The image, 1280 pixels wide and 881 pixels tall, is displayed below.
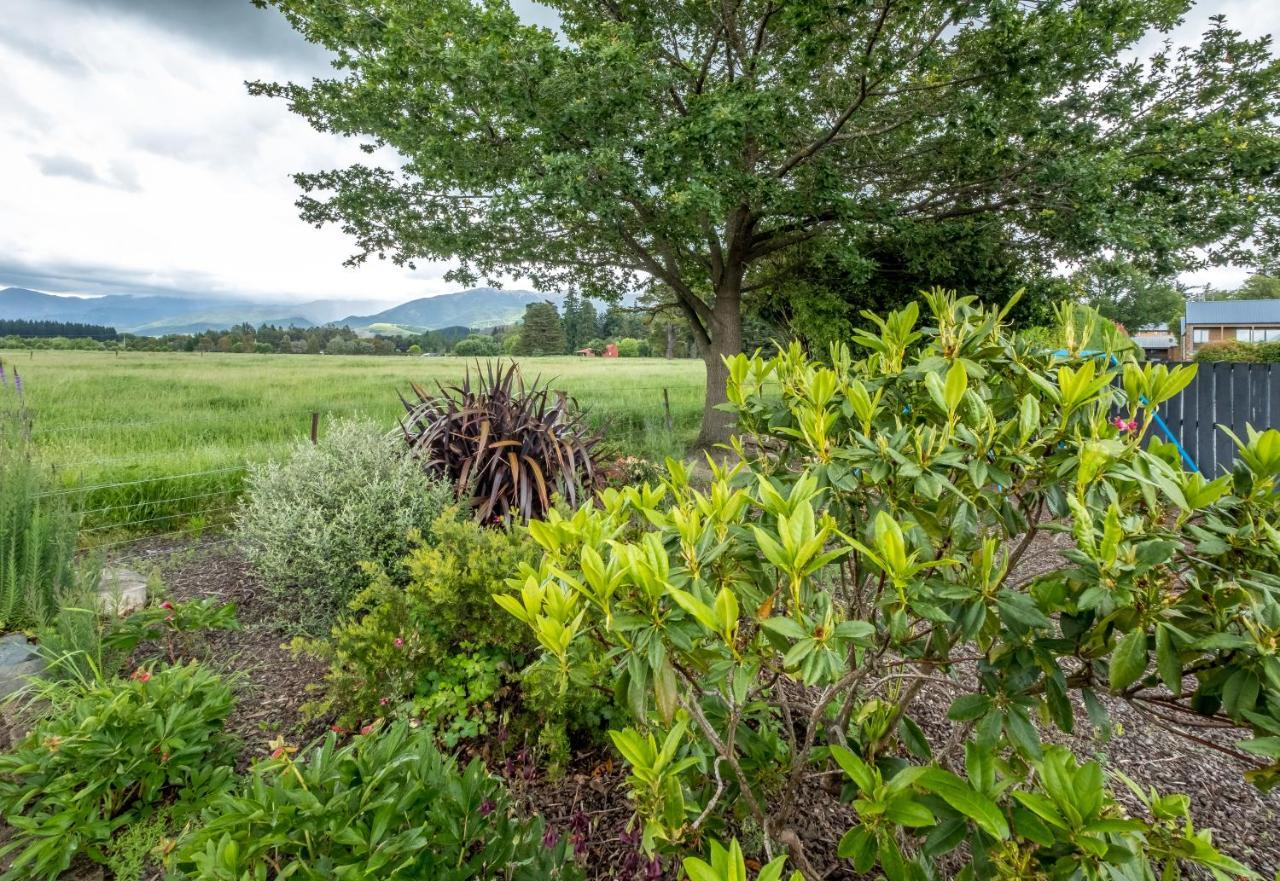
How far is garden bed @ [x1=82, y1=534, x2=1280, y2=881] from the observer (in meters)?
1.42

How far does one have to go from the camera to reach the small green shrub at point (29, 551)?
90.5 inches

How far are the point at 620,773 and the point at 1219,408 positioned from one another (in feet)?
20.6

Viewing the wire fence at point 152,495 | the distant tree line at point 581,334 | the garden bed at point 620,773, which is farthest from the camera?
the distant tree line at point 581,334

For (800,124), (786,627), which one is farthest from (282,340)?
(786,627)

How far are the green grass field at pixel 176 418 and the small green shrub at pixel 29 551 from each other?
0.53 meters

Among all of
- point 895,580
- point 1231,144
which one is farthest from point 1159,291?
point 895,580

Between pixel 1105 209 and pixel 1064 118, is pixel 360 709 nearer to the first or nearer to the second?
pixel 1105 209

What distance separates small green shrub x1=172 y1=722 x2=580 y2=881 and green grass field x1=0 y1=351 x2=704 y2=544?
2.40m

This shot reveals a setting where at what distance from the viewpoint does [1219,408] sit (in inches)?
192

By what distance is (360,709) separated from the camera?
1.69 metres

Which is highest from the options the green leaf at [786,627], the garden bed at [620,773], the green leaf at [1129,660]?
the green leaf at [786,627]

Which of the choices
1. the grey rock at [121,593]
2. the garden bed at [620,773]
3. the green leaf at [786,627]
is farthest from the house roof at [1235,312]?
the grey rock at [121,593]

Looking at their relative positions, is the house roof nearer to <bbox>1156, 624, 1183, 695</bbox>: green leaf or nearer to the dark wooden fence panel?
the dark wooden fence panel

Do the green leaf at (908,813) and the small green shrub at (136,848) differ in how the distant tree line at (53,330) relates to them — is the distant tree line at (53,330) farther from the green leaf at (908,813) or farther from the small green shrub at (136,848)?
the green leaf at (908,813)
